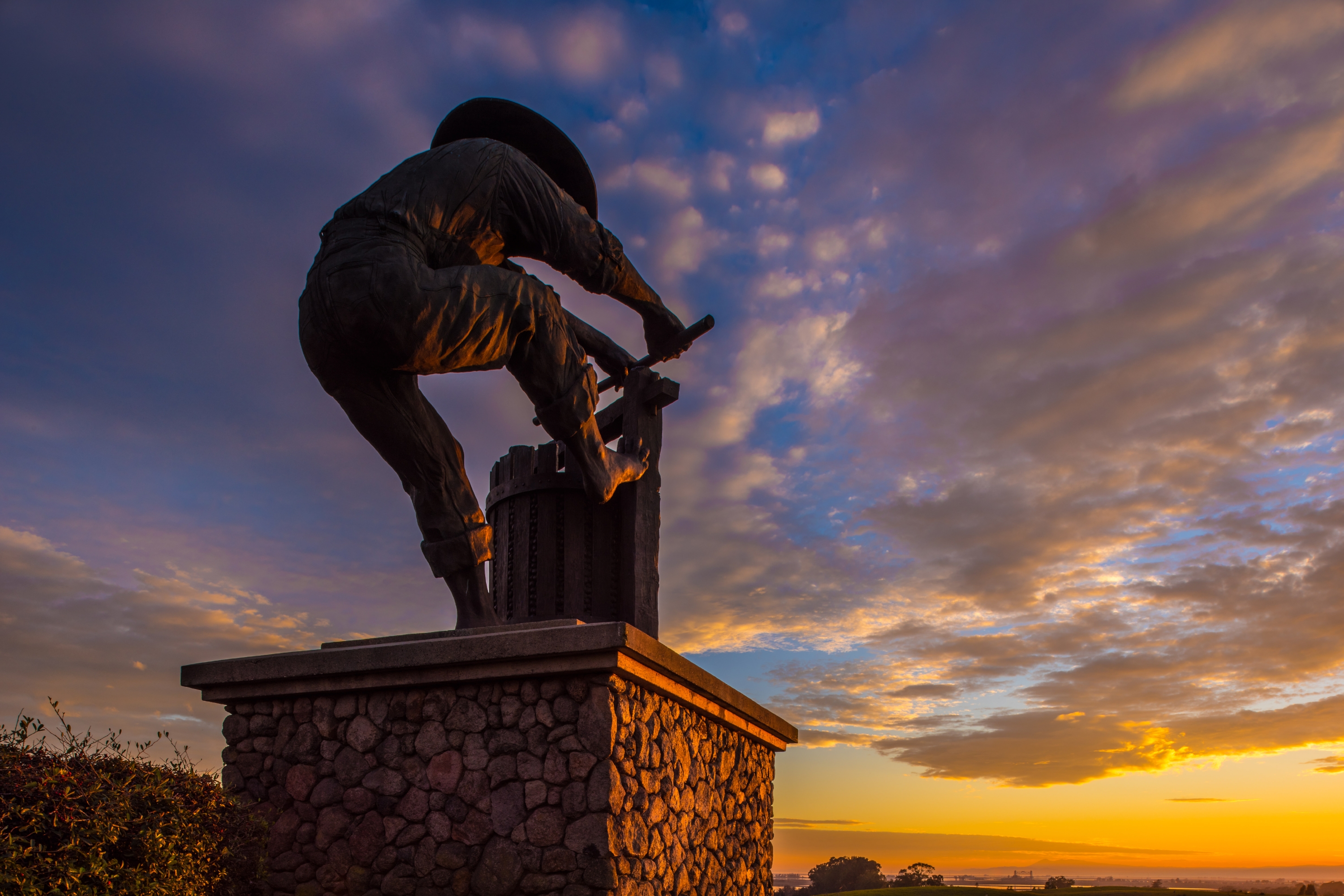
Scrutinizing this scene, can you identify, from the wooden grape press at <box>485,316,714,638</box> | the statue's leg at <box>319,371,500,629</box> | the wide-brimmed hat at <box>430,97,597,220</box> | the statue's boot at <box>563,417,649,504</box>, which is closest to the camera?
the statue's leg at <box>319,371,500,629</box>

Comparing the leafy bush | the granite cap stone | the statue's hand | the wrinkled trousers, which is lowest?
the leafy bush

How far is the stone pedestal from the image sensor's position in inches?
186

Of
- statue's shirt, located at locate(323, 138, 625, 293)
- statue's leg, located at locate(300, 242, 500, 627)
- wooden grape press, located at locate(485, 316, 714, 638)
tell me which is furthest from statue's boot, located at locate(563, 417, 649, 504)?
statue's shirt, located at locate(323, 138, 625, 293)

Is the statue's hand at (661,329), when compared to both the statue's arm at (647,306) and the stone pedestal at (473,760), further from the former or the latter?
the stone pedestal at (473,760)

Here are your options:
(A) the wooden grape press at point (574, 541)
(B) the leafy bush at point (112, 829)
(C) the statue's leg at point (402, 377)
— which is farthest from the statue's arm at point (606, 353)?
(B) the leafy bush at point (112, 829)

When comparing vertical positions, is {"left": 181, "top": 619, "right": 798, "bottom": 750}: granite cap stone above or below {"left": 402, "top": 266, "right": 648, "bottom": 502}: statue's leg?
below

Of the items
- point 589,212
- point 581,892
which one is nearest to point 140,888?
point 581,892

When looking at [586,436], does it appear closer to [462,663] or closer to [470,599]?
[470,599]

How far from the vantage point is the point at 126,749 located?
5062 mm

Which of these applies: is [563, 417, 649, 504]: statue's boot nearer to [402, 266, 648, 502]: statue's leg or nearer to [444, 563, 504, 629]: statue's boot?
[402, 266, 648, 502]: statue's leg

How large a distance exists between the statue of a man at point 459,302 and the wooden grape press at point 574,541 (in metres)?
0.54

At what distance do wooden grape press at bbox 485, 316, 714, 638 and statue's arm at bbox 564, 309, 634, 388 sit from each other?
0.90 ft

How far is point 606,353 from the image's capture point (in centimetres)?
732

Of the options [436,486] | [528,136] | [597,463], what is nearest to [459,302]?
[436,486]
